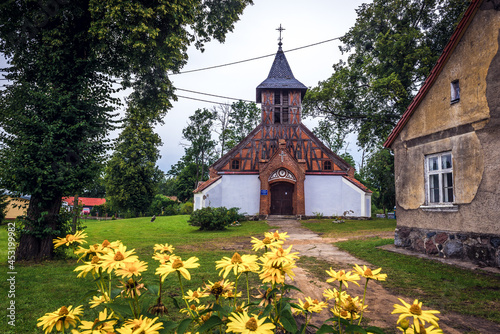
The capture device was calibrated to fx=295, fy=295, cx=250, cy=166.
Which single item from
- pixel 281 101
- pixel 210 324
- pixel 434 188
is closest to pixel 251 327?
pixel 210 324

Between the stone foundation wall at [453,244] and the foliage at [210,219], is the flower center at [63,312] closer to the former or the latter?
the stone foundation wall at [453,244]

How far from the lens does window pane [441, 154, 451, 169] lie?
836 centimetres

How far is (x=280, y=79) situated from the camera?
29.0m

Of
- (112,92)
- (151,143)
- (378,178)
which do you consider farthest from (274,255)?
(151,143)

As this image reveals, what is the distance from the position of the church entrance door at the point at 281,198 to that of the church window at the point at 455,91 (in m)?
17.4

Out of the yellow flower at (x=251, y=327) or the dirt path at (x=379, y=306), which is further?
the dirt path at (x=379, y=306)

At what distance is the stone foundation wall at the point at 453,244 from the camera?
6927mm

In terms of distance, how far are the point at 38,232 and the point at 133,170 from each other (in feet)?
88.4

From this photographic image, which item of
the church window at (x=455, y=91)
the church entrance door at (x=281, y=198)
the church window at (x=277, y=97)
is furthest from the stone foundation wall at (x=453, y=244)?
the church window at (x=277, y=97)

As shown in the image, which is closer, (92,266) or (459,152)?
(92,266)

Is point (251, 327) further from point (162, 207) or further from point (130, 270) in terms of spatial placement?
point (162, 207)

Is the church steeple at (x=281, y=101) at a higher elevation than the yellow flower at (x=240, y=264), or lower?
higher

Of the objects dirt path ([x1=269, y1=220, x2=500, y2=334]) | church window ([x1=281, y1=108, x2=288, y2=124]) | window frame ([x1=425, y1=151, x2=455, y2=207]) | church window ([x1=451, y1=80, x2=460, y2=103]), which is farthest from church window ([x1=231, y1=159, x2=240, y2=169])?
church window ([x1=451, y1=80, x2=460, y2=103])

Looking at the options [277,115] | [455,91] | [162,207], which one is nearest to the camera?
[455,91]
